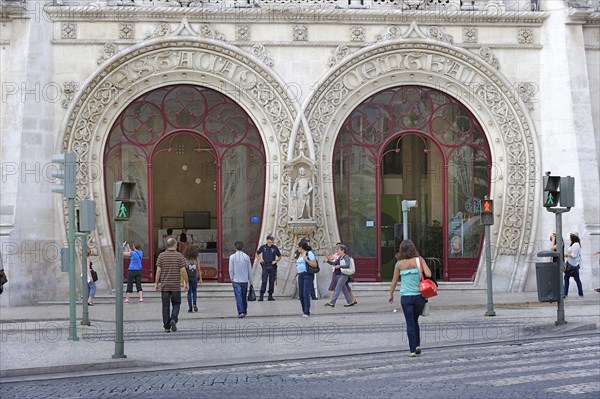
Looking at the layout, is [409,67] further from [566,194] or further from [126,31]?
[566,194]

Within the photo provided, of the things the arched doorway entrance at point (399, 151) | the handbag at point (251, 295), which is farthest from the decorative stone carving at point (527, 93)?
the handbag at point (251, 295)

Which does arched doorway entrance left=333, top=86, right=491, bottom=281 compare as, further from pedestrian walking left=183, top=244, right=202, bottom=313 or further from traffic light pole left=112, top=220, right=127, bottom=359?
traffic light pole left=112, top=220, right=127, bottom=359

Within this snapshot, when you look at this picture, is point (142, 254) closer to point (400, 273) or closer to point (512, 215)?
point (512, 215)

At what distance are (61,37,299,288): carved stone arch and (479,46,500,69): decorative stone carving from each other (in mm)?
5315

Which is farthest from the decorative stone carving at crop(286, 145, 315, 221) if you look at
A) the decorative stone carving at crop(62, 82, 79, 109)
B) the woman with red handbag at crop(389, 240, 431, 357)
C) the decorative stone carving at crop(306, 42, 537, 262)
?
the woman with red handbag at crop(389, 240, 431, 357)

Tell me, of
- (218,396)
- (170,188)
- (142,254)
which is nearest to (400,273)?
(218,396)

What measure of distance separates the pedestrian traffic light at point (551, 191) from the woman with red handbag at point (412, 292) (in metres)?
5.30

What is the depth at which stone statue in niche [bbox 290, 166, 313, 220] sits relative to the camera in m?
29.8

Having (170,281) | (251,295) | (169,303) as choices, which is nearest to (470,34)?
(251,295)

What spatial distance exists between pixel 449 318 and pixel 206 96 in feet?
36.2

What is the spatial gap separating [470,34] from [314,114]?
478 cm

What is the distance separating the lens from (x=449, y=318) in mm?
23094

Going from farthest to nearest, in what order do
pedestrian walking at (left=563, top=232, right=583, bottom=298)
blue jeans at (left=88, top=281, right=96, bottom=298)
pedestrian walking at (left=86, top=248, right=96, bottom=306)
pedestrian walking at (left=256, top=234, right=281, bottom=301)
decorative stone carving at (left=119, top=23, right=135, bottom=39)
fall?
decorative stone carving at (left=119, top=23, right=135, bottom=39) < pedestrian walking at (left=256, top=234, right=281, bottom=301) < pedestrian walking at (left=563, top=232, right=583, bottom=298) < blue jeans at (left=88, top=281, right=96, bottom=298) < pedestrian walking at (left=86, top=248, right=96, bottom=306)

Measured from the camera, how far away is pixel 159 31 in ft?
98.8
